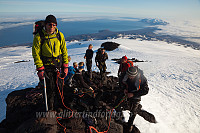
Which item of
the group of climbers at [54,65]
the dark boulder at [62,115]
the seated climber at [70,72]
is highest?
the group of climbers at [54,65]

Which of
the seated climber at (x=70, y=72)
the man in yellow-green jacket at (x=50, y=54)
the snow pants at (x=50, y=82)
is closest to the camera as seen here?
the man in yellow-green jacket at (x=50, y=54)

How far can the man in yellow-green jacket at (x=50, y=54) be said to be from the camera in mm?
3229

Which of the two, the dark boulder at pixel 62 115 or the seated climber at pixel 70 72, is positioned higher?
the seated climber at pixel 70 72

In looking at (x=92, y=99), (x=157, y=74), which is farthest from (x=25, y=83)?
(x=157, y=74)

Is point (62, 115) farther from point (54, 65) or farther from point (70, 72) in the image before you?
point (70, 72)

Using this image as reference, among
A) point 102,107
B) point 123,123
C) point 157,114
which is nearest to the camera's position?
point 123,123

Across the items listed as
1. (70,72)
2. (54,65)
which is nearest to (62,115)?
(54,65)

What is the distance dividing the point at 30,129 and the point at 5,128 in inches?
72.8

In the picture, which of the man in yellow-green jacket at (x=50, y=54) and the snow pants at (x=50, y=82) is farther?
the snow pants at (x=50, y=82)

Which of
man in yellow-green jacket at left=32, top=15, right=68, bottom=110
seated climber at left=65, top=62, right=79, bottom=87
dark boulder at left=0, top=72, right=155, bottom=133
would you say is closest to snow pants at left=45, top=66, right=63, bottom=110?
man in yellow-green jacket at left=32, top=15, right=68, bottom=110

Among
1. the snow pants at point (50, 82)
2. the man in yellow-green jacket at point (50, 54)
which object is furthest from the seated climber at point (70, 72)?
the snow pants at point (50, 82)

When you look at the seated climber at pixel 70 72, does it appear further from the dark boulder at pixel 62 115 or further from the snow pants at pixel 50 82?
the snow pants at pixel 50 82

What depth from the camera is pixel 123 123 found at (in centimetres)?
445

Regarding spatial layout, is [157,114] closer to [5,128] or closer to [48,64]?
[48,64]
